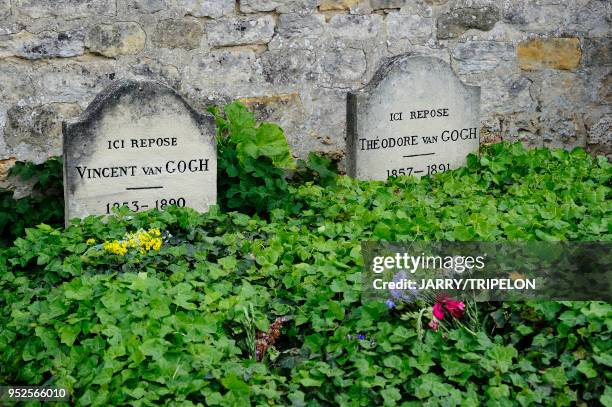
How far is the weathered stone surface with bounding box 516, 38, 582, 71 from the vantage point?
273 inches

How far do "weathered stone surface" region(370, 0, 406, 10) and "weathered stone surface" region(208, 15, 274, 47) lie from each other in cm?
68

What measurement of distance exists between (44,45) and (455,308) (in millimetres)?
2999

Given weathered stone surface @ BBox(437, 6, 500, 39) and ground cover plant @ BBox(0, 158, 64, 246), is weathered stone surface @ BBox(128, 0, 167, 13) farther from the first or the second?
weathered stone surface @ BBox(437, 6, 500, 39)

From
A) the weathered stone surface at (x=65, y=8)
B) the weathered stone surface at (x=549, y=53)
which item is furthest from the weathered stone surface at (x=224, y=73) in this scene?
the weathered stone surface at (x=549, y=53)

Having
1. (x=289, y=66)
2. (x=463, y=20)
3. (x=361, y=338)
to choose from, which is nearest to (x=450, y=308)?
(x=361, y=338)


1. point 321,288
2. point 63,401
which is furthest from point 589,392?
point 63,401

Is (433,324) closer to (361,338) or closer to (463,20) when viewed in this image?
(361,338)

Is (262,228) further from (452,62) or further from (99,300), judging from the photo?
(452,62)

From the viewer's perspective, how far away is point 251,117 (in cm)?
600

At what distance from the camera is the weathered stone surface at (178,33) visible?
19.9 ft

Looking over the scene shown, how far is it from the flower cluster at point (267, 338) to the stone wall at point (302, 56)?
246cm

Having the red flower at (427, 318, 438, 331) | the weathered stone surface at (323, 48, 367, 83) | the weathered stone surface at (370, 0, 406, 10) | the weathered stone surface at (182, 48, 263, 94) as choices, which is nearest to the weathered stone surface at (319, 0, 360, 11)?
the weathered stone surface at (370, 0, 406, 10)

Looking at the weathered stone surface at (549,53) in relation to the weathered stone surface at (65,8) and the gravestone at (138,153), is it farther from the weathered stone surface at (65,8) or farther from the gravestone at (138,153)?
the weathered stone surface at (65,8)

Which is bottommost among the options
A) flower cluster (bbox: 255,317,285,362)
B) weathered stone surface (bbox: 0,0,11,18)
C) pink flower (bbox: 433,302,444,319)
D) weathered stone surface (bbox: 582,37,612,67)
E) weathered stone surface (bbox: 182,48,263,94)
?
flower cluster (bbox: 255,317,285,362)
